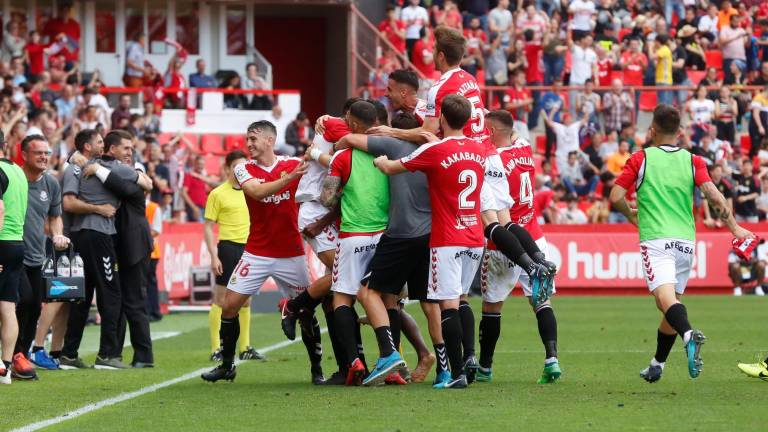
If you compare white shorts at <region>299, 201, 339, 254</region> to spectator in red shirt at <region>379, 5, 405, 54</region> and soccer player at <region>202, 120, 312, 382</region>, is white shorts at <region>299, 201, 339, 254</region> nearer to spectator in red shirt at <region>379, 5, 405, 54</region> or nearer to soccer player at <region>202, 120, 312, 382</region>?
soccer player at <region>202, 120, 312, 382</region>

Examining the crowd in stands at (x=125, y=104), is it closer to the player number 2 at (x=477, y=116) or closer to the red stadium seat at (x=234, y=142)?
the red stadium seat at (x=234, y=142)

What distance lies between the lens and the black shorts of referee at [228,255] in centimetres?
1479

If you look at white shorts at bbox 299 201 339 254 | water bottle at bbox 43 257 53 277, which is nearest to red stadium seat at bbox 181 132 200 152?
water bottle at bbox 43 257 53 277

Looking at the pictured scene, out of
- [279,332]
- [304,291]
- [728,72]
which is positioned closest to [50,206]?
[304,291]

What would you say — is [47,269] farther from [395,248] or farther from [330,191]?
[395,248]

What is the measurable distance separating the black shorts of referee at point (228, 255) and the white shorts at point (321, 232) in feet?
10.1

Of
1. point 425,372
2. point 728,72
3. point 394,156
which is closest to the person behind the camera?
point 394,156

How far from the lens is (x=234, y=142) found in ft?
106

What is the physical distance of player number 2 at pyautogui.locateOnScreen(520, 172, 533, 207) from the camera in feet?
38.1

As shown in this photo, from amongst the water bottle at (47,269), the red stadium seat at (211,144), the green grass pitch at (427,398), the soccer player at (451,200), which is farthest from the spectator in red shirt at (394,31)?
the soccer player at (451,200)

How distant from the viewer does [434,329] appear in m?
11.0

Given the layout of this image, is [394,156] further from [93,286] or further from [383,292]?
[93,286]

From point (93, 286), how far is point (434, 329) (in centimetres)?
418

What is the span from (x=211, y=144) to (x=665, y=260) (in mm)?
22381
